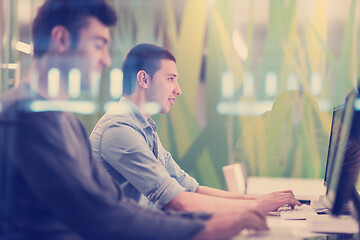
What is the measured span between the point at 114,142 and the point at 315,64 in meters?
2.66

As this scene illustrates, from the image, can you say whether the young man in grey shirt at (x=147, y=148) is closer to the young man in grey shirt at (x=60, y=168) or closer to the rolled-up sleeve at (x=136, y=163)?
the rolled-up sleeve at (x=136, y=163)

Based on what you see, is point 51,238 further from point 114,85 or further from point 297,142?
point 297,142

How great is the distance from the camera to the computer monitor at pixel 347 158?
4.37 feet

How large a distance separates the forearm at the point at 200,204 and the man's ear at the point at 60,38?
808 mm

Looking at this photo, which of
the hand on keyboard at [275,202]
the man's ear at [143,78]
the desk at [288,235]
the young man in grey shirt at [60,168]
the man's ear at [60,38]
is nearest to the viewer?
the young man in grey shirt at [60,168]

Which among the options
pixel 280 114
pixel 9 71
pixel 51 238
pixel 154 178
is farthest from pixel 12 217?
pixel 280 114

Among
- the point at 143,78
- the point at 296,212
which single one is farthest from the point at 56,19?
the point at 296,212

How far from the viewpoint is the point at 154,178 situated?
179cm

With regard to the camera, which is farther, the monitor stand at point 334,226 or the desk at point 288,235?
the monitor stand at point 334,226

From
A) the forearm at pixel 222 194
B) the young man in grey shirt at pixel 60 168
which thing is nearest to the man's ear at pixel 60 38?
the young man in grey shirt at pixel 60 168

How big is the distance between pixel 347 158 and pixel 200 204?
65 centimetres

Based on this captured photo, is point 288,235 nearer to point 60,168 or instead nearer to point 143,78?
point 60,168

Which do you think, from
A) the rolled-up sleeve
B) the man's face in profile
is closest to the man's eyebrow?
the man's face in profile

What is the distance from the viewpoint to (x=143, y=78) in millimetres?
2219
